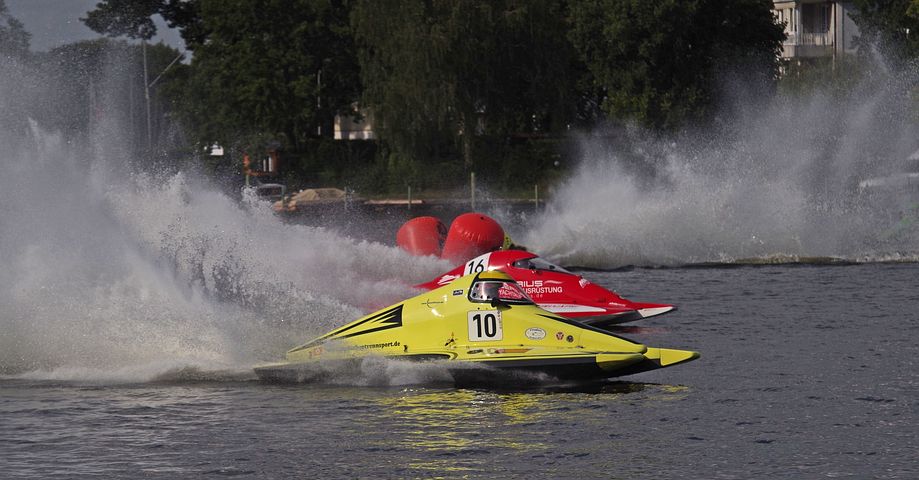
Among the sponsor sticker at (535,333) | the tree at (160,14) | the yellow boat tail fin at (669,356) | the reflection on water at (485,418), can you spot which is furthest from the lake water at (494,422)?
the tree at (160,14)

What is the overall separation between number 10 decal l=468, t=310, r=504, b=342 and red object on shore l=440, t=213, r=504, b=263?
35.6 feet

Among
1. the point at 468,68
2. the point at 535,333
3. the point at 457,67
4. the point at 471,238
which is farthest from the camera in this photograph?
the point at 468,68

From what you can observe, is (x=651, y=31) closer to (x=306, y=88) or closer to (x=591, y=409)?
(x=306, y=88)

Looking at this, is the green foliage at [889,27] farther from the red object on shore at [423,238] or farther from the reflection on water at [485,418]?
the reflection on water at [485,418]

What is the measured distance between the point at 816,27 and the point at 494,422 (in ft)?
259

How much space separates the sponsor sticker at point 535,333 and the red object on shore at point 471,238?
36.1ft

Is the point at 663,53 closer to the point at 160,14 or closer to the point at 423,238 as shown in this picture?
the point at 160,14

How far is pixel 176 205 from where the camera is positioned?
24.4 m

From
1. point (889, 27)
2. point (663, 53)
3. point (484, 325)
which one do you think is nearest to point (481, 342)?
point (484, 325)

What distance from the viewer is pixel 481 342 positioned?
1606cm

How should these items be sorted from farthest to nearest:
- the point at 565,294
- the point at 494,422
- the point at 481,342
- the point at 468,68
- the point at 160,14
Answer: the point at 160,14 < the point at 468,68 < the point at 565,294 < the point at 481,342 < the point at 494,422

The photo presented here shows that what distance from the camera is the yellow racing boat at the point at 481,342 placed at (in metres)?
15.6

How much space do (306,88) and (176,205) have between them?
47.2m

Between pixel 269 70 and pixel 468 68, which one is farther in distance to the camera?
pixel 269 70
